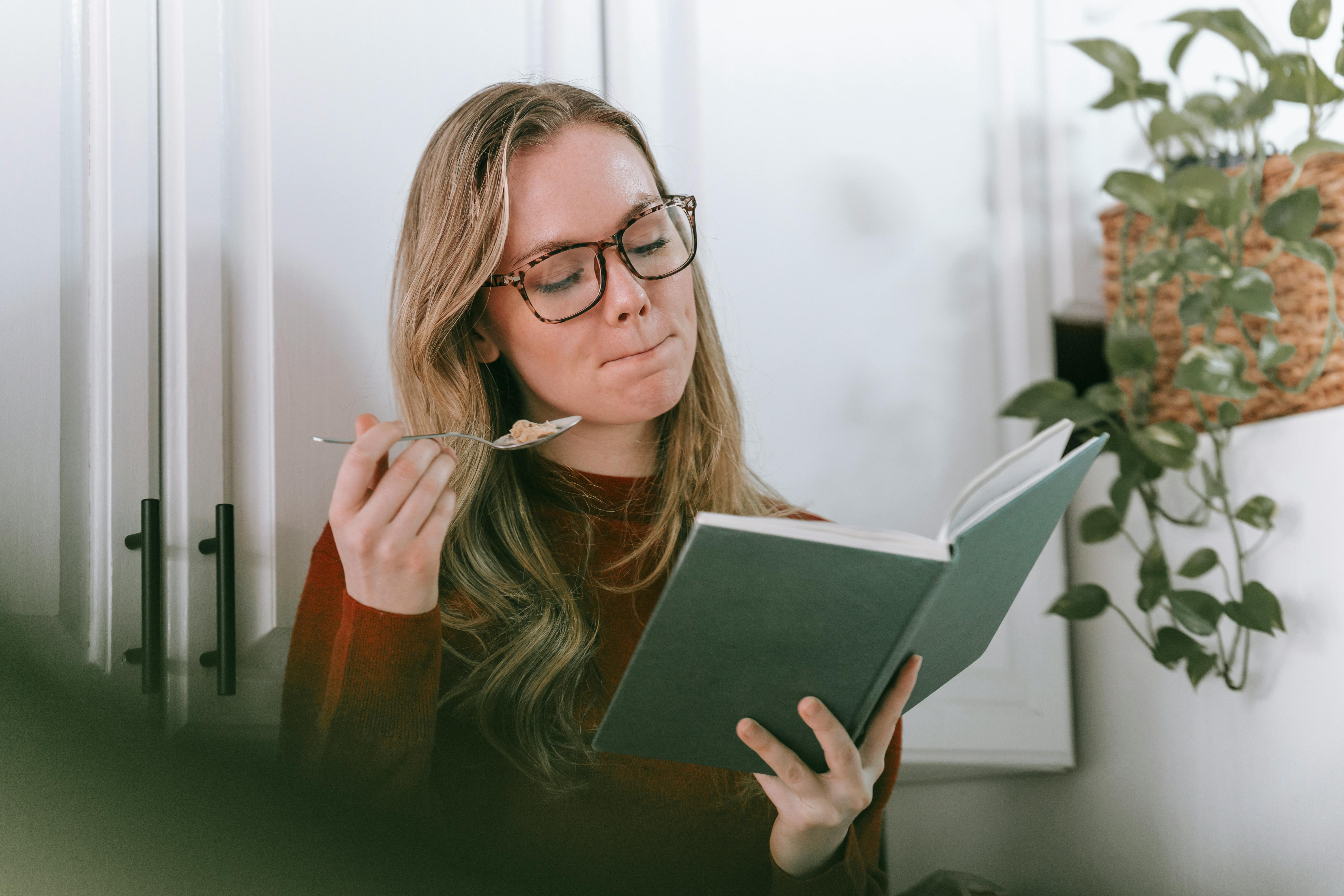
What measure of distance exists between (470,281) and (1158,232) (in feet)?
3.17

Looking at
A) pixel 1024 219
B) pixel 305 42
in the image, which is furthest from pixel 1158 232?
pixel 305 42

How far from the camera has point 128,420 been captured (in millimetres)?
967

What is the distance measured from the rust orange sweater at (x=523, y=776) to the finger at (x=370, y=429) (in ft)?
0.34

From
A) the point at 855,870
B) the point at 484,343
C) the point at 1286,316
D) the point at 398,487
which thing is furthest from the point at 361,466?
the point at 1286,316

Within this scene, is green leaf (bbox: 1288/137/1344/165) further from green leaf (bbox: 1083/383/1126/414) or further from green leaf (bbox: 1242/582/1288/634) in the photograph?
green leaf (bbox: 1242/582/1288/634)

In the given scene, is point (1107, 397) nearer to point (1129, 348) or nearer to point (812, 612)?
point (1129, 348)

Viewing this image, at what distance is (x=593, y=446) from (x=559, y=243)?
25 centimetres

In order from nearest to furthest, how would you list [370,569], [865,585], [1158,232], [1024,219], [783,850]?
[865,585]
[370,569]
[783,850]
[1158,232]
[1024,219]

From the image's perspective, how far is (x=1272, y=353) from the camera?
3.86 feet

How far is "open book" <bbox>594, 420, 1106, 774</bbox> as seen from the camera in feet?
1.94

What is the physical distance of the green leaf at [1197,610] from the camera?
1212 mm

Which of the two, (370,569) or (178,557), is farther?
(178,557)

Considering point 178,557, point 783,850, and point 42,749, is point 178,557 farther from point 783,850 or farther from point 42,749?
point 783,850

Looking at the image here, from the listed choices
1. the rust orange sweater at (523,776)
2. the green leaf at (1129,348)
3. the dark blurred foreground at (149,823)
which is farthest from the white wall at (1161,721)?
the dark blurred foreground at (149,823)
